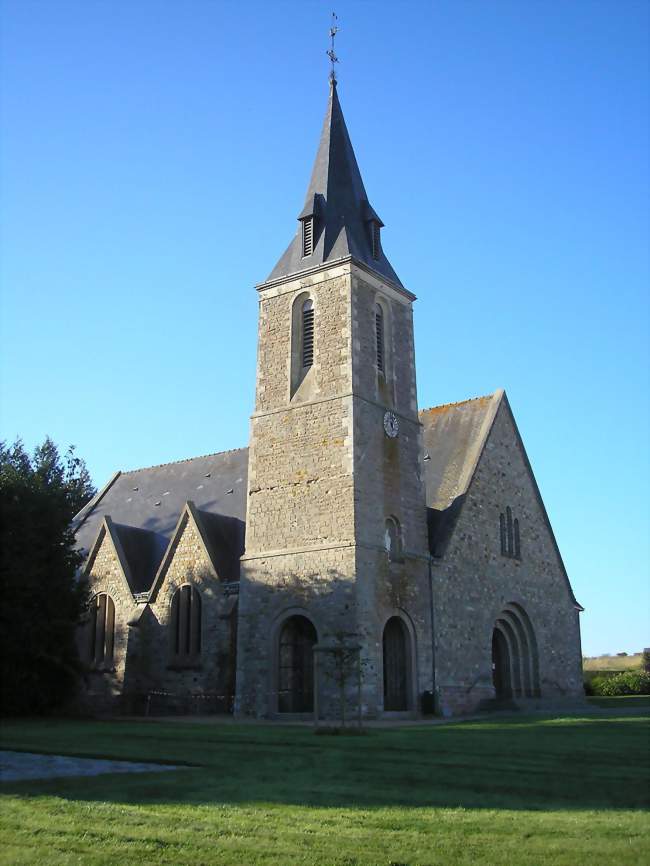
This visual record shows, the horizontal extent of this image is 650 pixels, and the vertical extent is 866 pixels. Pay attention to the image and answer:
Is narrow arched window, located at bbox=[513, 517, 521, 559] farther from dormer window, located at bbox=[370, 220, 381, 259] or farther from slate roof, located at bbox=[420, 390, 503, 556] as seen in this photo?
dormer window, located at bbox=[370, 220, 381, 259]

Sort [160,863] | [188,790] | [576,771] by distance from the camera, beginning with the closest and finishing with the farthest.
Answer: [160,863] → [188,790] → [576,771]

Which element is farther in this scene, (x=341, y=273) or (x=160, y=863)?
(x=341, y=273)

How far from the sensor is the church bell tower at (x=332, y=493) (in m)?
25.8

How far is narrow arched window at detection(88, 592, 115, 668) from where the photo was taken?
1315 inches

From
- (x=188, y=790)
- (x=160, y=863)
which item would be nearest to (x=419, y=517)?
(x=188, y=790)

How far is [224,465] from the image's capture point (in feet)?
121

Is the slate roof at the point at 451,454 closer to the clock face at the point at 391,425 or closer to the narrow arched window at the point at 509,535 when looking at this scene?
the narrow arched window at the point at 509,535

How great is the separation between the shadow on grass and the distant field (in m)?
32.0

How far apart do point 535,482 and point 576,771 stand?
81.5ft

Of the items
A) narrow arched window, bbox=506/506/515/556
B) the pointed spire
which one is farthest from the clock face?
narrow arched window, bbox=506/506/515/556

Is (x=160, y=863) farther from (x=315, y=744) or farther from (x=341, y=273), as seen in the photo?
(x=341, y=273)

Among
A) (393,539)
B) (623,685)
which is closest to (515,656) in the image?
(393,539)

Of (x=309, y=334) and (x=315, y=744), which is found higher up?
(x=309, y=334)

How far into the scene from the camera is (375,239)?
31625 mm
